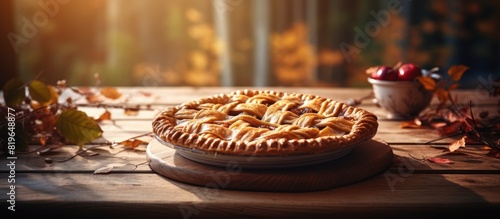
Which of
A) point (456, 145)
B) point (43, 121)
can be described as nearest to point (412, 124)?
point (456, 145)

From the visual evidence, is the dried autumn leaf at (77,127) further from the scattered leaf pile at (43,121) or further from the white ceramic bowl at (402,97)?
the white ceramic bowl at (402,97)

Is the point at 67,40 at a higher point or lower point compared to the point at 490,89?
lower

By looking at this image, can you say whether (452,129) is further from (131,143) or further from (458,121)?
(131,143)

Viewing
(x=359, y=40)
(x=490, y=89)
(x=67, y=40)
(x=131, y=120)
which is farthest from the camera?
(x=359, y=40)

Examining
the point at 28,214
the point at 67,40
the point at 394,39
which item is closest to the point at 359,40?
the point at 394,39

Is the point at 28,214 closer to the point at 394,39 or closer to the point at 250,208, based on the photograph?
the point at 250,208

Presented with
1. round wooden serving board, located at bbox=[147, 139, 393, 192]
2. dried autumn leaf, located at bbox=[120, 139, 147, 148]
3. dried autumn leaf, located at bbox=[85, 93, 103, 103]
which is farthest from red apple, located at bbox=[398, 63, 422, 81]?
dried autumn leaf, located at bbox=[85, 93, 103, 103]
